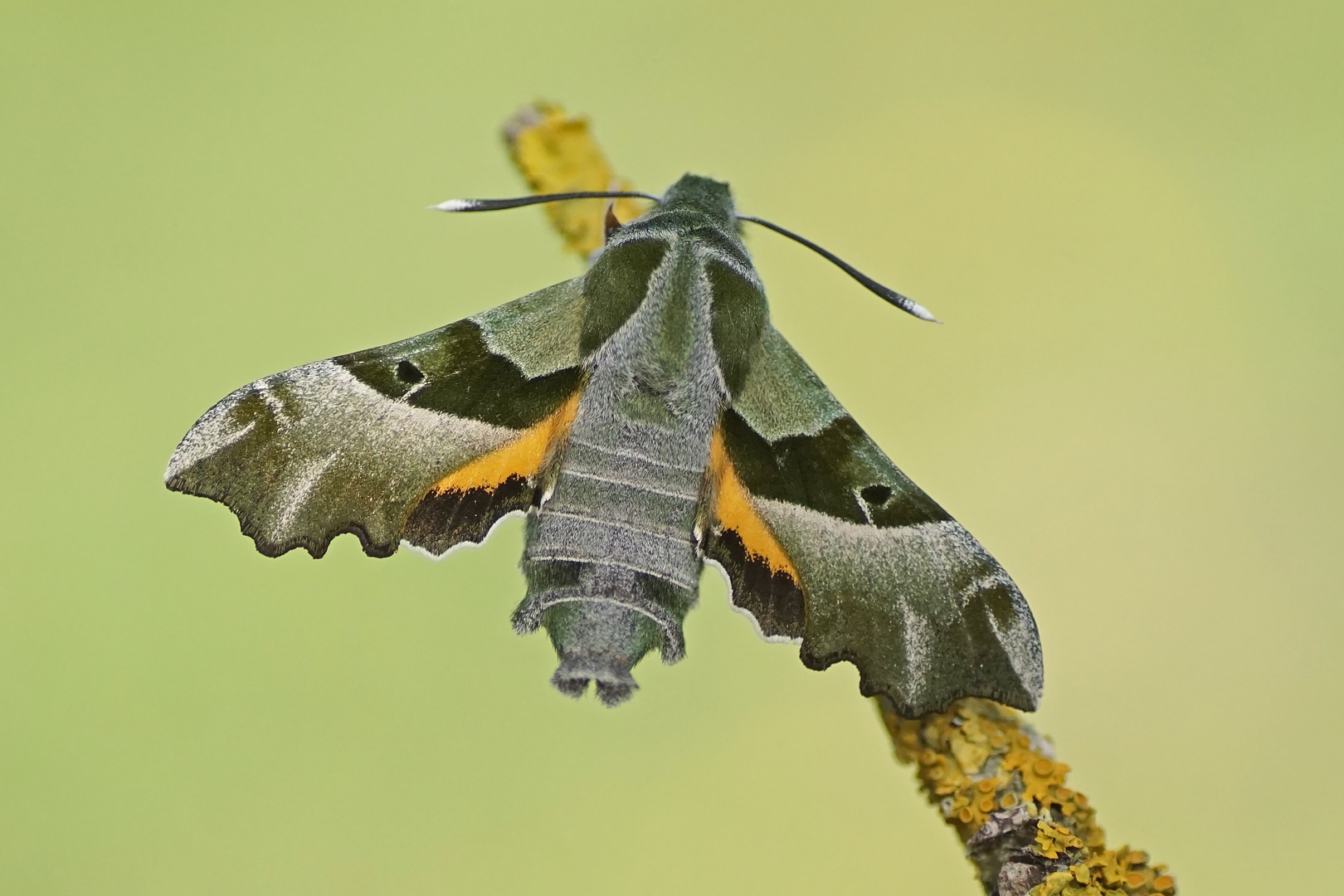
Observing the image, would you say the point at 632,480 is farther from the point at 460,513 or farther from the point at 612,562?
the point at 460,513

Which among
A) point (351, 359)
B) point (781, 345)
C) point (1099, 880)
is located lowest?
point (1099, 880)

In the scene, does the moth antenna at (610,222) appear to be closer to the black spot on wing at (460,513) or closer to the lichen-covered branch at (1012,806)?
the black spot on wing at (460,513)

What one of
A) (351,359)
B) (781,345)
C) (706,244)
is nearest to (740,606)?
(781,345)

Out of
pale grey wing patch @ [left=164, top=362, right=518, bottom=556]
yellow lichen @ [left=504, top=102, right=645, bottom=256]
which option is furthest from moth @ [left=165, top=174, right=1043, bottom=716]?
yellow lichen @ [left=504, top=102, right=645, bottom=256]

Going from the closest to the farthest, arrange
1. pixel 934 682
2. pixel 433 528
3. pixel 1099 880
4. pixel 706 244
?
pixel 1099 880, pixel 934 682, pixel 433 528, pixel 706 244

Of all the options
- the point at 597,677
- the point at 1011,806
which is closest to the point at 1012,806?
the point at 1011,806

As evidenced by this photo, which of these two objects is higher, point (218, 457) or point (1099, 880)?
point (218, 457)

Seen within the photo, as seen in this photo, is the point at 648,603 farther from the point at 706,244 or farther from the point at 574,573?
the point at 706,244
